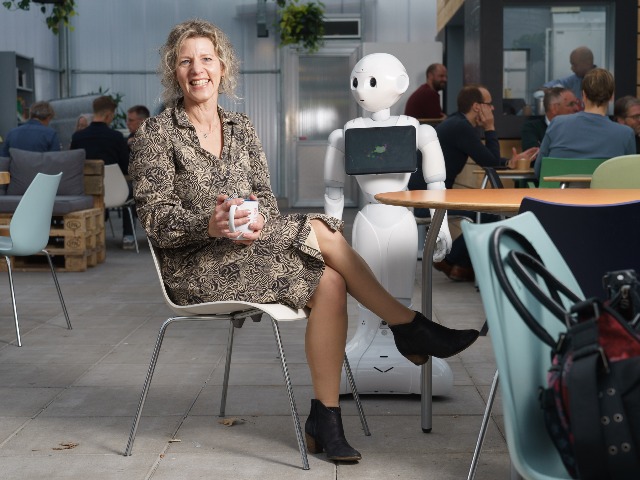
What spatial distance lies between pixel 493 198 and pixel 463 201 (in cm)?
14

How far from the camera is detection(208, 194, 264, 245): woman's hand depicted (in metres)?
2.58

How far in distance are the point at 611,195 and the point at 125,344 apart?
253 cm

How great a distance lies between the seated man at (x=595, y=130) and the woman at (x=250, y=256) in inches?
115

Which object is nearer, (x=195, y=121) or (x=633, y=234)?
(x=633, y=234)

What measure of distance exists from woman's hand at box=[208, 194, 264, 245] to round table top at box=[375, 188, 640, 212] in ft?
1.09

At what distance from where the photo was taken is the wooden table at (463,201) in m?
2.41

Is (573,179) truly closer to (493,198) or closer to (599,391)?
(493,198)

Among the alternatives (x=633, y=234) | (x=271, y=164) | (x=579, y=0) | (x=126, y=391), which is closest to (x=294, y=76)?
(x=271, y=164)

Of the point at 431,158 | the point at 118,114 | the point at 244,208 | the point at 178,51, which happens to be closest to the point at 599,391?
the point at 244,208

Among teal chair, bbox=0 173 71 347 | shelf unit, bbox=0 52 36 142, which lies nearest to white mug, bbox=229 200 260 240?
teal chair, bbox=0 173 71 347

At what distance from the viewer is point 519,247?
1640mm

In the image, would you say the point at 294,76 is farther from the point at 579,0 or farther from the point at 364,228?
the point at 364,228

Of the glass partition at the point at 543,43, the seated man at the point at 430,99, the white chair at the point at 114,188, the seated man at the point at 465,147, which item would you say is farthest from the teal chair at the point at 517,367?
the seated man at the point at 430,99

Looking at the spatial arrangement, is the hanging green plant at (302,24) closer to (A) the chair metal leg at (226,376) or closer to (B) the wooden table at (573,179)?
(B) the wooden table at (573,179)
